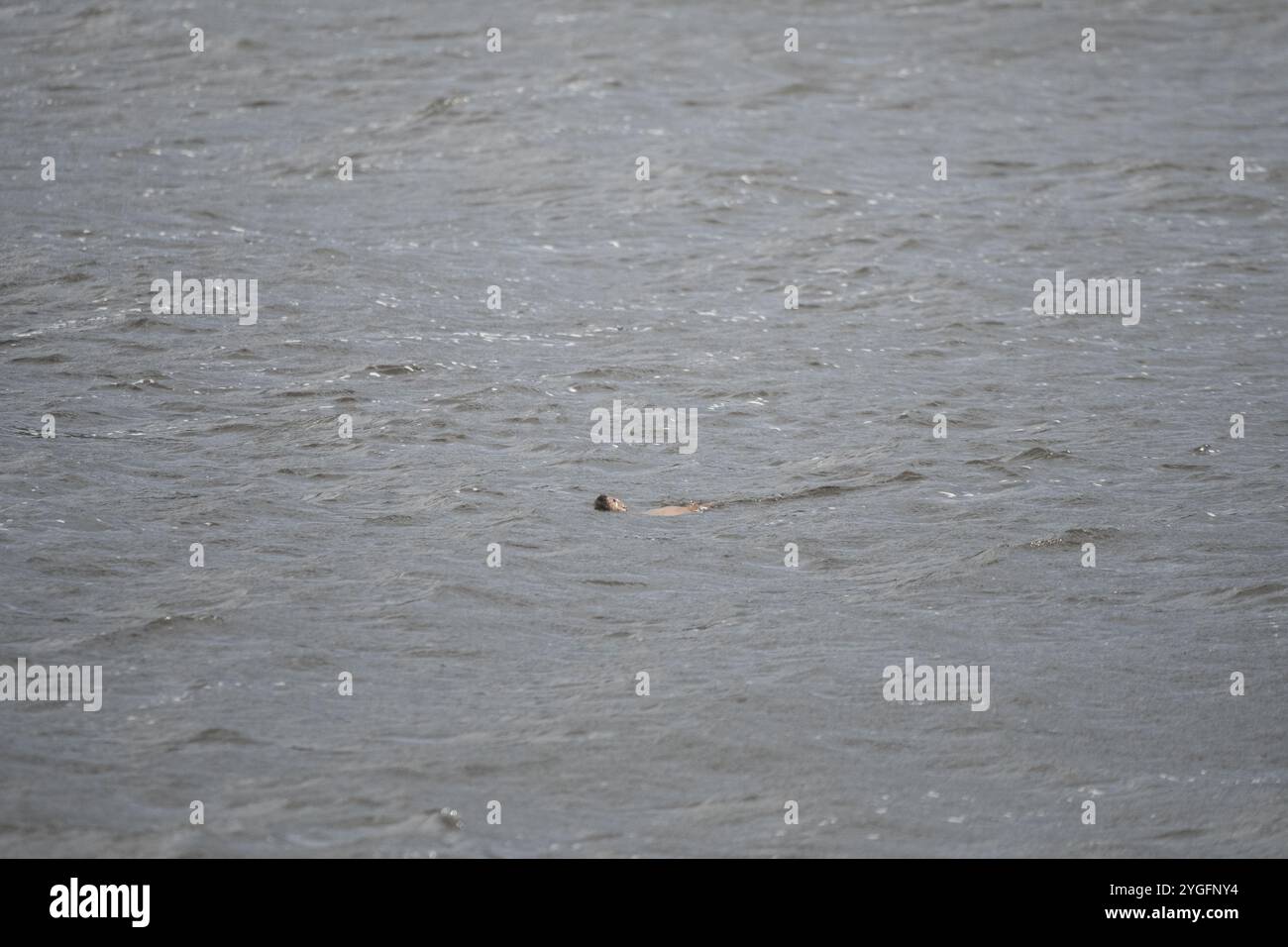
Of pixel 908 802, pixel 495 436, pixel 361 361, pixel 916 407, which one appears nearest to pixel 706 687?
pixel 908 802

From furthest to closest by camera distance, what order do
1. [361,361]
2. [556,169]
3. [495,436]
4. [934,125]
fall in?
[934,125], [556,169], [361,361], [495,436]

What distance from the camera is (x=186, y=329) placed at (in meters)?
14.1

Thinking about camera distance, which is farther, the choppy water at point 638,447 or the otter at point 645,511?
the otter at point 645,511

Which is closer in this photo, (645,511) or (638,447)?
(645,511)

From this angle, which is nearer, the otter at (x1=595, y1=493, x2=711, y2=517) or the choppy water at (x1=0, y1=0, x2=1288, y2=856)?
the choppy water at (x1=0, y1=0, x2=1288, y2=856)

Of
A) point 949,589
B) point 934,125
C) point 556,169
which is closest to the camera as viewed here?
point 949,589

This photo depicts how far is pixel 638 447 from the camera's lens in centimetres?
1216

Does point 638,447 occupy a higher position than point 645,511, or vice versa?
point 638,447

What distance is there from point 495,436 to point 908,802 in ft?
17.7

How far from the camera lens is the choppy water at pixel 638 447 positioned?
311 inches

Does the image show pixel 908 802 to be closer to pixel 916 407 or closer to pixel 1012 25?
pixel 916 407

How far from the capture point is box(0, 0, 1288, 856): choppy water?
789cm
